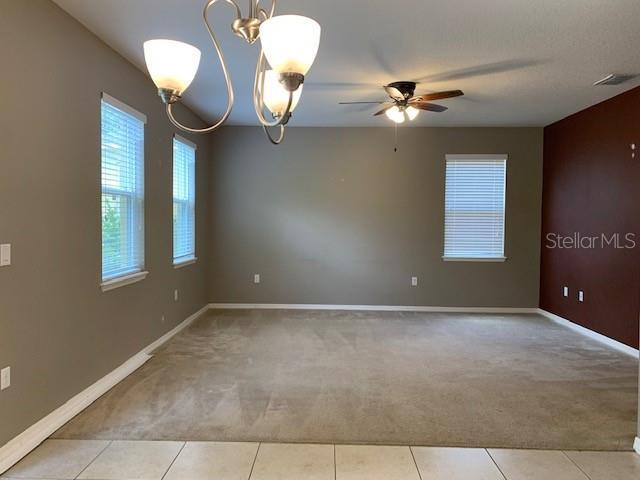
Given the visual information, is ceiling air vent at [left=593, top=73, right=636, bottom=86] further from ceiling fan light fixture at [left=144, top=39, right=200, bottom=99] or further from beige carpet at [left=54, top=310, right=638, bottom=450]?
ceiling fan light fixture at [left=144, top=39, right=200, bottom=99]

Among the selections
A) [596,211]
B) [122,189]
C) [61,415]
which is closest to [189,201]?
[122,189]

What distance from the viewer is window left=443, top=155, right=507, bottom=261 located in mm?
6191

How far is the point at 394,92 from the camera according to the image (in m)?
4.18

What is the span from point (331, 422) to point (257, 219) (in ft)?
12.8

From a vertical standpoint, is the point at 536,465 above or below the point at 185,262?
below

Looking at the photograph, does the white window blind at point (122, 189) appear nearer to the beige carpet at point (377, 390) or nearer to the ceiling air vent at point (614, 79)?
the beige carpet at point (377, 390)

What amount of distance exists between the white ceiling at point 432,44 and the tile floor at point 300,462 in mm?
2531

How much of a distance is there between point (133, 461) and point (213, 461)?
0.40m

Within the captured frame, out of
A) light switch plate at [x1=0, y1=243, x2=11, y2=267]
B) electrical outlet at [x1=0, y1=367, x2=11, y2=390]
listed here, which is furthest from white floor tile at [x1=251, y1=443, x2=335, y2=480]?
light switch plate at [x1=0, y1=243, x2=11, y2=267]

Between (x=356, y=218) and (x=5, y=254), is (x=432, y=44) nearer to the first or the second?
(x=5, y=254)

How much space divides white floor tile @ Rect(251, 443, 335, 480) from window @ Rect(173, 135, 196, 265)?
9.60 ft

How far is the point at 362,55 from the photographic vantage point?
3469 mm

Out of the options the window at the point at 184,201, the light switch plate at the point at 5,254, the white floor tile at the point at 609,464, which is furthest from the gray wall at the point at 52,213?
the white floor tile at the point at 609,464

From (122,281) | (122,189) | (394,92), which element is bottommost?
(122,281)
